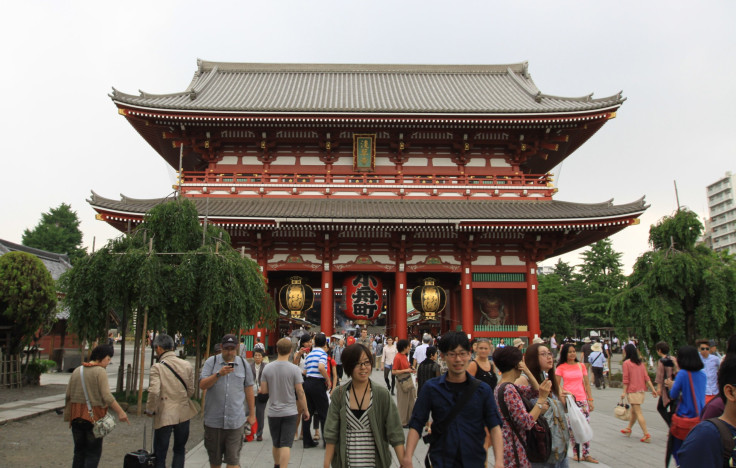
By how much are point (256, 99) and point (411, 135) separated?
26.9 ft

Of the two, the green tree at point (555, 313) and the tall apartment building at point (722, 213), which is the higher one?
the tall apartment building at point (722, 213)

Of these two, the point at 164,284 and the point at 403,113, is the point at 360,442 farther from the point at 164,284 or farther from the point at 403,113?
the point at 403,113

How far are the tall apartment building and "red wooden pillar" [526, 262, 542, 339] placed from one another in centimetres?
7770

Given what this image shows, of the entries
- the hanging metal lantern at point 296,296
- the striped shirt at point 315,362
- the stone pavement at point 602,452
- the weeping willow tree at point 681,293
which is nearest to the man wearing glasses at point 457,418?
the stone pavement at point 602,452

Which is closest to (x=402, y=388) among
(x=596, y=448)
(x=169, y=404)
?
(x=596, y=448)

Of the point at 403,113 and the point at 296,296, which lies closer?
the point at 403,113

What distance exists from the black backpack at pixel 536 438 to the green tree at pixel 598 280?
3765 cm

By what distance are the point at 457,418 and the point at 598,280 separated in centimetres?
4170

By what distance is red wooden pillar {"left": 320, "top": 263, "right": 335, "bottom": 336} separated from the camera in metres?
19.2

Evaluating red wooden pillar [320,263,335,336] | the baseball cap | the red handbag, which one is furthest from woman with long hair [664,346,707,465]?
red wooden pillar [320,263,335,336]

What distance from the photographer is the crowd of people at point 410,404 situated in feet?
12.3

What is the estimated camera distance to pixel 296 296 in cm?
1950

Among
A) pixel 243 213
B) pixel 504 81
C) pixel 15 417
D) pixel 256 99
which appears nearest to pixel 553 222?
pixel 243 213

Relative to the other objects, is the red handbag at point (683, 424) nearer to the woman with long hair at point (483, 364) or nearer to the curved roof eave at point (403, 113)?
the woman with long hair at point (483, 364)
